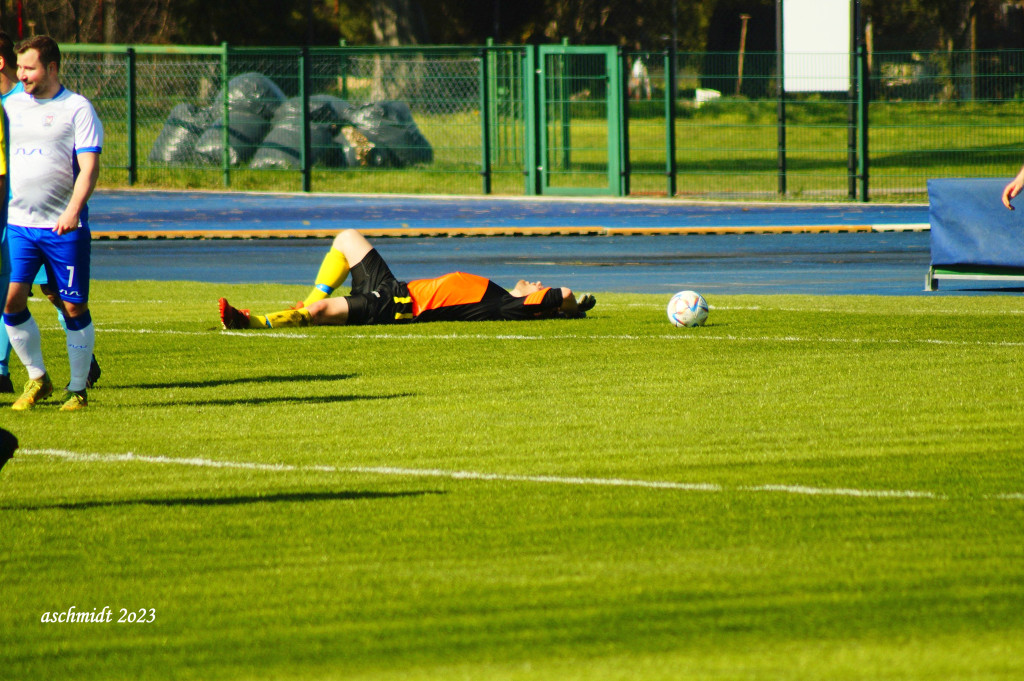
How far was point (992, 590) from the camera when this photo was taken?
15.7 ft

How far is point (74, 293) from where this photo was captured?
8742mm

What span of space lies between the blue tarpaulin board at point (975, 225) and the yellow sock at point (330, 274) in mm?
5649

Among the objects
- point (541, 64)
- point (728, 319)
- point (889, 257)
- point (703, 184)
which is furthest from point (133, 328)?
point (703, 184)

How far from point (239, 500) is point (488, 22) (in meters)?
67.9

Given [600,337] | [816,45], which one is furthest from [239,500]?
[816,45]

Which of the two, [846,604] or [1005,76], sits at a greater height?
[1005,76]

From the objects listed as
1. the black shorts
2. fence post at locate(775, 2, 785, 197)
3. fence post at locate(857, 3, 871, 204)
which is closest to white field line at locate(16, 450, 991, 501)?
the black shorts

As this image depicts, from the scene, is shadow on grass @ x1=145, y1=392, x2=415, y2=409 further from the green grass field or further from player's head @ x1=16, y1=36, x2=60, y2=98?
player's head @ x1=16, y1=36, x2=60, y2=98

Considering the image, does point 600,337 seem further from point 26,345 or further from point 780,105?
point 780,105

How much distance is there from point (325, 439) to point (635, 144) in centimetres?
2638

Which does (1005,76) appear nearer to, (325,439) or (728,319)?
(728,319)

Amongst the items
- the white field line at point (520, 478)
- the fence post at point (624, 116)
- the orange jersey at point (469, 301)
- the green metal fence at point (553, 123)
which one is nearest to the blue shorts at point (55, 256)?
the white field line at point (520, 478)

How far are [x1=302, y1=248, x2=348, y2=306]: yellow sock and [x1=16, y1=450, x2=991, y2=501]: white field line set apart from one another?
17.2 ft

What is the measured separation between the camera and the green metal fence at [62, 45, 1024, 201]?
29516 millimetres
